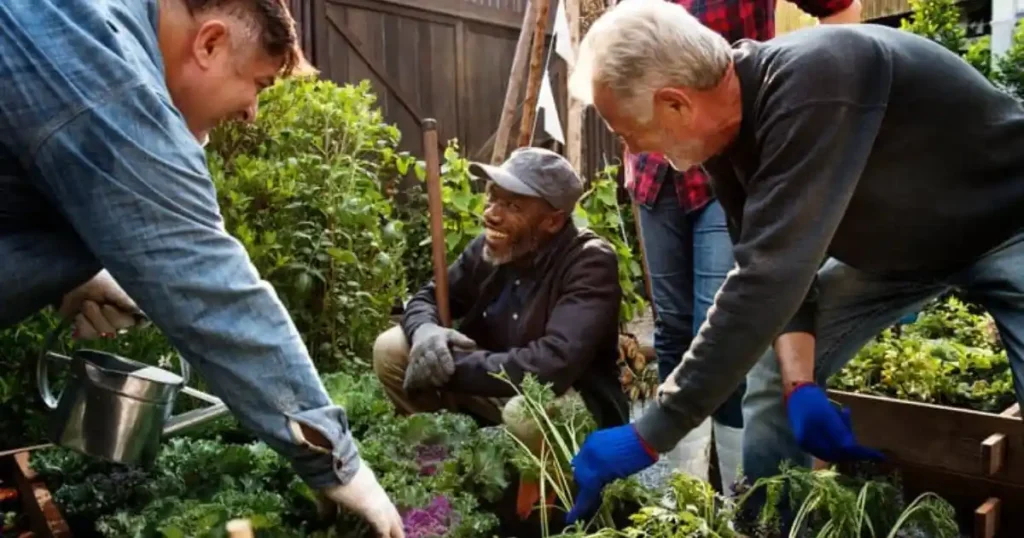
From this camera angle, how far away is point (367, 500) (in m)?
1.51

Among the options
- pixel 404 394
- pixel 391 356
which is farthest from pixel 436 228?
pixel 404 394

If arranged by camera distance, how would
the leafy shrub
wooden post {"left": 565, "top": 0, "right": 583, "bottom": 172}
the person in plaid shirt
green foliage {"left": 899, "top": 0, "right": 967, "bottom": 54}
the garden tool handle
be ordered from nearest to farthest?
the person in plaid shirt < the garden tool handle < the leafy shrub < green foliage {"left": 899, "top": 0, "right": 967, "bottom": 54} < wooden post {"left": 565, "top": 0, "right": 583, "bottom": 172}

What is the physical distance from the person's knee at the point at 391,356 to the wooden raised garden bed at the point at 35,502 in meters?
1.19

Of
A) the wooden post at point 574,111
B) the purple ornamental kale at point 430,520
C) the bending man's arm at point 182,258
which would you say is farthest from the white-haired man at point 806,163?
the wooden post at point 574,111

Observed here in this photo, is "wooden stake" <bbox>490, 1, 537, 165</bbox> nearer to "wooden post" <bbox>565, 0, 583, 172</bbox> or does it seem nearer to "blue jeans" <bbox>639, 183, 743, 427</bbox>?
"wooden post" <bbox>565, 0, 583, 172</bbox>

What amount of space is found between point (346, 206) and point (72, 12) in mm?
2434

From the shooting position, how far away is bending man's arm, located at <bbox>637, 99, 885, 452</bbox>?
1626 mm

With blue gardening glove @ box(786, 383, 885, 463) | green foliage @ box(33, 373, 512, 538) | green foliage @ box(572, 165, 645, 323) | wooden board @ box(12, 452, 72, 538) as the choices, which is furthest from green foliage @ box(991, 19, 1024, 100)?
wooden board @ box(12, 452, 72, 538)

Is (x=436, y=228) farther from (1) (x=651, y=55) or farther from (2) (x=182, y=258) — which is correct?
(2) (x=182, y=258)

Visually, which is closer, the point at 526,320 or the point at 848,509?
the point at 848,509

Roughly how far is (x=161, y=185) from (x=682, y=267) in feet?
6.28

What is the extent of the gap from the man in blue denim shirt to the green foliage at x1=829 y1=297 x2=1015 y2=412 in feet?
6.33

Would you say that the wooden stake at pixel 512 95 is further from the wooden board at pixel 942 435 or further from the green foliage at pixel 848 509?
the green foliage at pixel 848 509

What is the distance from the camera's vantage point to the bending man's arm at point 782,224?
1.63m
